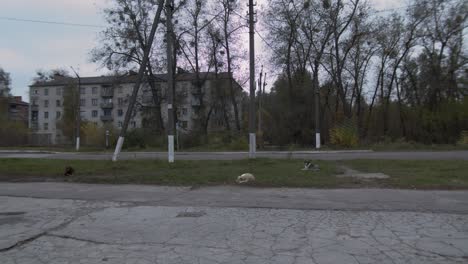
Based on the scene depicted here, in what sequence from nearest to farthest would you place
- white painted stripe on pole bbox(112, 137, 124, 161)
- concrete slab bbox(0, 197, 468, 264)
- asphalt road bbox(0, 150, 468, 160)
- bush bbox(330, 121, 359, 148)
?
concrete slab bbox(0, 197, 468, 264)
white painted stripe on pole bbox(112, 137, 124, 161)
asphalt road bbox(0, 150, 468, 160)
bush bbox(330, 121, 359, 148)

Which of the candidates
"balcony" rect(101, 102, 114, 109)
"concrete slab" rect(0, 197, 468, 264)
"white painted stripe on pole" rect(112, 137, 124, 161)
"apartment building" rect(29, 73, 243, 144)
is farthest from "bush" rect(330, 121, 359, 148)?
"balcony" rect(101, 102, 114, 109)

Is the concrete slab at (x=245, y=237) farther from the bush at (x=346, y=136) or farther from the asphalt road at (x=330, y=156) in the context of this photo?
the bush at (x=346, y=136)

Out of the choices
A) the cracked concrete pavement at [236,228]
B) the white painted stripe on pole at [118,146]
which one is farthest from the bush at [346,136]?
the cracked concrete pavement at [236,228]

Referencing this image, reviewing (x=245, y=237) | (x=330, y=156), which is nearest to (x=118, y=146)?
(x=330, y=156)

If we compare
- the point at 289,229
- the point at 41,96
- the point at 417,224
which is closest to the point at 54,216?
the point at 289,229

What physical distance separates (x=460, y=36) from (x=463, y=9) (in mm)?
2479

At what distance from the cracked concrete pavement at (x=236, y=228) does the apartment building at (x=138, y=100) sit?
28.9 meters

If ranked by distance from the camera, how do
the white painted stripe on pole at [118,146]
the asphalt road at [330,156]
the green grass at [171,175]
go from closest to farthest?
the green grass at [171,175] < the white painted stripe on pole at [118,146] < the asphalt road at [330,156]

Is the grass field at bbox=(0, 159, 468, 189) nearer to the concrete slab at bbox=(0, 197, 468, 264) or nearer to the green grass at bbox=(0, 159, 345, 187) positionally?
the green grass at bbox=(0, 159, 345, 187)

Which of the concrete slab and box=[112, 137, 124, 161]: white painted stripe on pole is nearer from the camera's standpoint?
the concrete slab

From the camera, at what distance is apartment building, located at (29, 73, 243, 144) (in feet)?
136

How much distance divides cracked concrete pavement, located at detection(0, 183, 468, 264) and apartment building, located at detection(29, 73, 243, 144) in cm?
2893

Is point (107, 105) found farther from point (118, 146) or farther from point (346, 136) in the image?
point (118, 146)

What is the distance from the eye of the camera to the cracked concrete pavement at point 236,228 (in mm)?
4582
